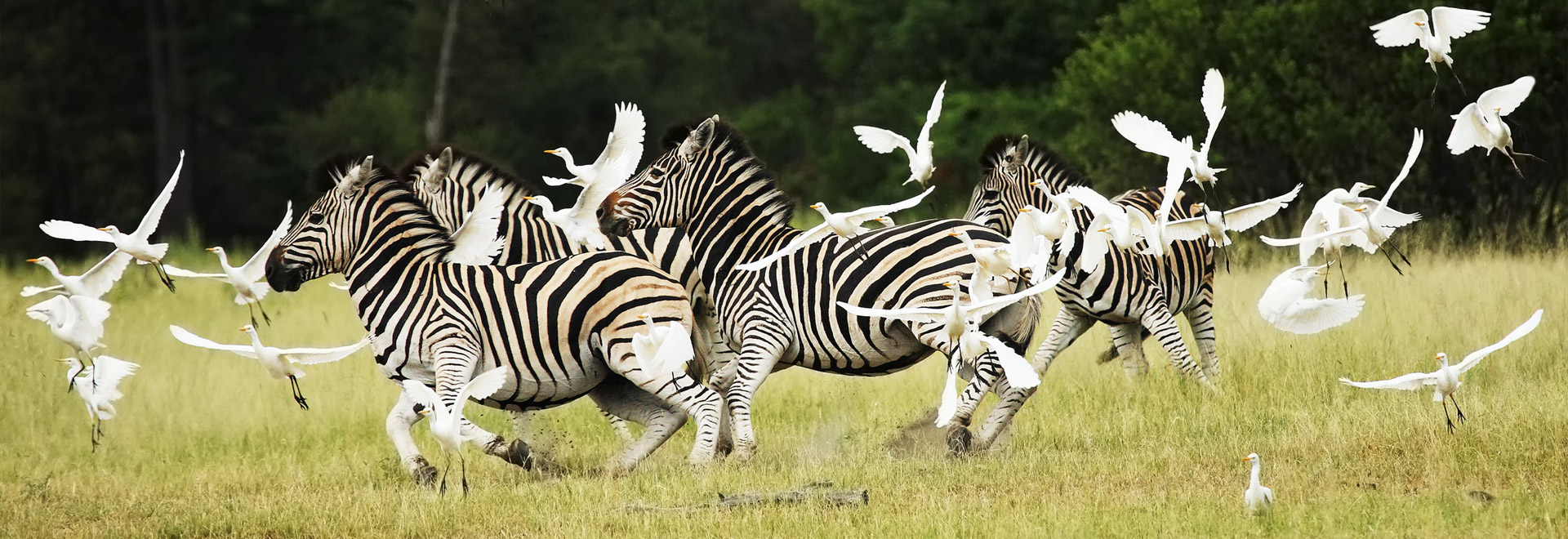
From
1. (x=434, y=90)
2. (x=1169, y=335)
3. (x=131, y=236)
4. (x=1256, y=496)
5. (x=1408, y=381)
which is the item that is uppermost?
(x=434, y=90)

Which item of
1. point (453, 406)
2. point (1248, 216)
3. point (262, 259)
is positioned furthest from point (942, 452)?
point (262, 259)

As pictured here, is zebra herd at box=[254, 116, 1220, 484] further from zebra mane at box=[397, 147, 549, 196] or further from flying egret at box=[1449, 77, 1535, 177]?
flying egret at box=[1449, 77, 1535, 177]

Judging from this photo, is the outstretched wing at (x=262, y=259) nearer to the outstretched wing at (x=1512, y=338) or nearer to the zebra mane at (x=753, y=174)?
the zebra mane at (x=753, y=174)

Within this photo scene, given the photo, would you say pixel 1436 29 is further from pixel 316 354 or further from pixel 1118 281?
pixel 316 354

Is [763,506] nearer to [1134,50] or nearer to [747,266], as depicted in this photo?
[747,266]

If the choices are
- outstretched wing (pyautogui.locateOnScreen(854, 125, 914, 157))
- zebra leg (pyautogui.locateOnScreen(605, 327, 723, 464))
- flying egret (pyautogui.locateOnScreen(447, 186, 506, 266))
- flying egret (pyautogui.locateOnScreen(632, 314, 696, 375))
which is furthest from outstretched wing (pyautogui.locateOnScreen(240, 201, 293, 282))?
outstretched wing (pyautogui.locateOnScreen(854, 125, 914, 157))

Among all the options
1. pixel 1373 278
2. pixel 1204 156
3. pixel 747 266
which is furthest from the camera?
pixel 1373 278

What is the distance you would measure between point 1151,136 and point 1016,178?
11.5 feet

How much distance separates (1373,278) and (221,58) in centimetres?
2517

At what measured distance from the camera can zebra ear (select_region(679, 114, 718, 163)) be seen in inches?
372

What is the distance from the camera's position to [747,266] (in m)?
7.73

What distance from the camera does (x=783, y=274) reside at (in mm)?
8977

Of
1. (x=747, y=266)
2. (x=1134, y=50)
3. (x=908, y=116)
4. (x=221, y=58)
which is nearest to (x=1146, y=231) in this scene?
(x=747, y=266)

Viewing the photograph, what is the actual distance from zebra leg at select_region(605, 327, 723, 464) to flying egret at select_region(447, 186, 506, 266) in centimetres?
84
